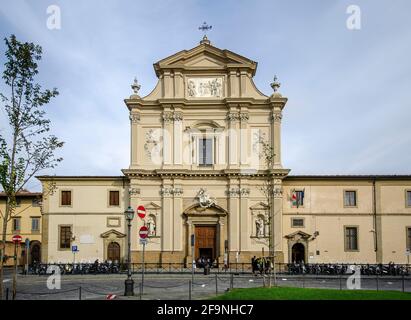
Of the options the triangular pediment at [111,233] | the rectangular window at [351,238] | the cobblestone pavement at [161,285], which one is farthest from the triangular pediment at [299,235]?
the triangular pediment at [111,233]

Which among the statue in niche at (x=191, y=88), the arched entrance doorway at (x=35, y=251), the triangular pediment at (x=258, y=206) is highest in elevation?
the statue in niche at (x=191, y=88)

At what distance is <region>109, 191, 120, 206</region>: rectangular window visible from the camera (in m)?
51.0

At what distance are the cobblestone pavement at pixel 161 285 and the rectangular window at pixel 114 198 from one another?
446 inches

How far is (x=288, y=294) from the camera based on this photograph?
22.1 m

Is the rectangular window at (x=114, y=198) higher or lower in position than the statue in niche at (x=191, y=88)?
lower

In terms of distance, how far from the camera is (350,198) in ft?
166

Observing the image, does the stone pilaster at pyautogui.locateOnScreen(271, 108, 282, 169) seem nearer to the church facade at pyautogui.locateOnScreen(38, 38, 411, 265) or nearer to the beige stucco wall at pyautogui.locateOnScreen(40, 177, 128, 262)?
the church facade at pyautogui.locateOnScreen(38, 38, 411, 265)

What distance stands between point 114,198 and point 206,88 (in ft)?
46.7

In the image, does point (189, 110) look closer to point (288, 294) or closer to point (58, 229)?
point (58, 229)

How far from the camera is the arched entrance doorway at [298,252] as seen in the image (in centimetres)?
4981

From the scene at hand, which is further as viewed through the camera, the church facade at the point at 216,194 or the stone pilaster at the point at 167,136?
the stone pilaster at the point at 167,136

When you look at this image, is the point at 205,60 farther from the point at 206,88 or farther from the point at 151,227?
the point at 151,227

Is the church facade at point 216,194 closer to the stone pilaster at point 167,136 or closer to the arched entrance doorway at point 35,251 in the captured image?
the stone pilaster at point 167,136

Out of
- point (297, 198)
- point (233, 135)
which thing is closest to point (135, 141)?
point (233, 135)
